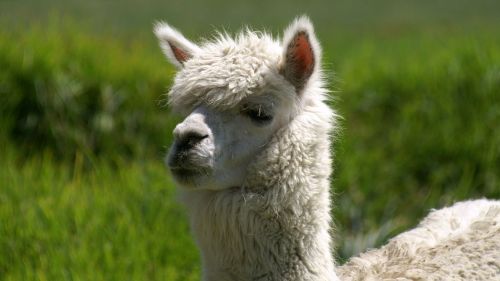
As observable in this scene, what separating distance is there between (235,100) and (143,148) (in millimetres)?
4989

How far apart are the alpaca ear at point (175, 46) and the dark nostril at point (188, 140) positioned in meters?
0.59

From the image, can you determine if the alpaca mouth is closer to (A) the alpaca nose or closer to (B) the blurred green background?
(A) the alpaca nose

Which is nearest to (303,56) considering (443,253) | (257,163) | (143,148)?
(257,163)

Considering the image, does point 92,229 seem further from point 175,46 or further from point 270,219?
point 270,219

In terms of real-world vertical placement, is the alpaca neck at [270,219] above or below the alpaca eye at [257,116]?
below

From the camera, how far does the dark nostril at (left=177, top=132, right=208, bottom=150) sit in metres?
3.33

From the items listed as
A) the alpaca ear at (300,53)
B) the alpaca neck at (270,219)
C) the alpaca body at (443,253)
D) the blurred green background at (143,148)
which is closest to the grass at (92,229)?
the blurred green background at (143,148)

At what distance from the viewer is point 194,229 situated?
139 inches

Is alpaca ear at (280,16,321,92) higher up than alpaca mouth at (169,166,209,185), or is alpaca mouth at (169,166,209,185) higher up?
alpaca ear at (280,16,321,92)

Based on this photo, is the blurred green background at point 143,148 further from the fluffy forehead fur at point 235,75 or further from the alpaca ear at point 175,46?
the fluffy forehead fur at point 235,75

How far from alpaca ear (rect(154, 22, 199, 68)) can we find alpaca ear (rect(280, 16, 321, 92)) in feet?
1.52

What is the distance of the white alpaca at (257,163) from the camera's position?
3434mm

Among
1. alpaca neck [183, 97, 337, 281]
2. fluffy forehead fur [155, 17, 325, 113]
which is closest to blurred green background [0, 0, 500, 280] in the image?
alpaca neck [183, 97, 337, 281]

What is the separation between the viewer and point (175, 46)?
3.90 metres
